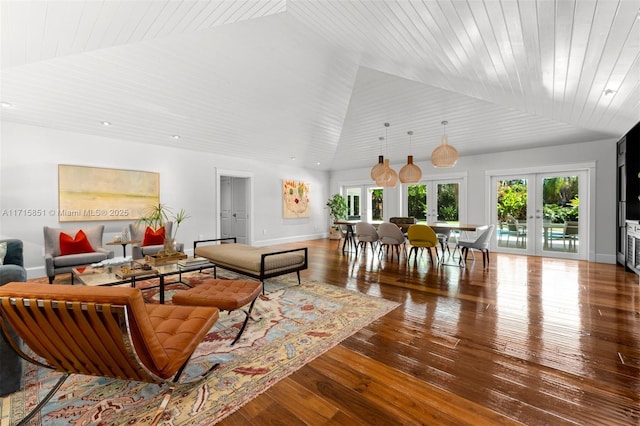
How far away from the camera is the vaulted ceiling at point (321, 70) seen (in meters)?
2.21

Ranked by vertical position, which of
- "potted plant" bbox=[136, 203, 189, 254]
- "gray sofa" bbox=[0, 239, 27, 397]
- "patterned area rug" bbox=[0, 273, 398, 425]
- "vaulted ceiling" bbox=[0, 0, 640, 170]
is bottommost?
"patterned area rug" bbox=[0, 273, 398, 425]

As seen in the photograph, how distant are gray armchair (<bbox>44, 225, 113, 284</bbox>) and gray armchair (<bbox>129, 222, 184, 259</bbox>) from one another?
0.35m

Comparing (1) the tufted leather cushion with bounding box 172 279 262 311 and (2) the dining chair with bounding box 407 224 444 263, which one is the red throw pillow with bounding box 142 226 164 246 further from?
(2) the dining chair with bounding box 407 224 444 263

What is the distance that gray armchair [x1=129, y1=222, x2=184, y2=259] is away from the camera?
15.3 feet

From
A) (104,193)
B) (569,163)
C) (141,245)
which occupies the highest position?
(569,163)

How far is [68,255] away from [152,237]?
112 cm

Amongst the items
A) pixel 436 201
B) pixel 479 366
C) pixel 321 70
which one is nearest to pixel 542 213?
pixel 436 201

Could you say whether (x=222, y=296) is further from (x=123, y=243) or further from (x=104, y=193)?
(x=104, y=193)

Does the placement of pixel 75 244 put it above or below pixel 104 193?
below

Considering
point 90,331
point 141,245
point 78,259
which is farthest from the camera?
point 141,245

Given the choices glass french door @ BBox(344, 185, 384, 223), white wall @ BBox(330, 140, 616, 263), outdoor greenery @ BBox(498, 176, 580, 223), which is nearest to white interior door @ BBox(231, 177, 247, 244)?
glass french door @ BBox(344, 185, 384, 223)

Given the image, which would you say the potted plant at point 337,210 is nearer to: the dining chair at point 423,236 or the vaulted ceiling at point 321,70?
the vaulted ceiling at point 321,70

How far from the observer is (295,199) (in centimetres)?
871

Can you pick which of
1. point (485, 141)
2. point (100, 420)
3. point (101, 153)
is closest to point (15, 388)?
point (100, 420)
